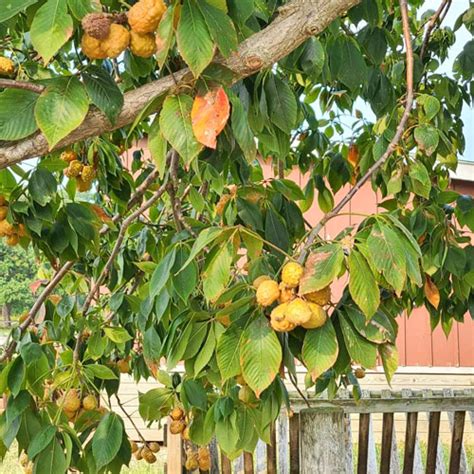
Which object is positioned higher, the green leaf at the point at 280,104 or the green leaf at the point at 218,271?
the green leaf at the point at 280,104

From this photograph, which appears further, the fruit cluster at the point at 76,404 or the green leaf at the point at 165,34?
the fruit cluster at the point at 76,404

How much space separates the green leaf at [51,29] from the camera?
65 centimetres

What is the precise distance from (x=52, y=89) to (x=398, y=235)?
433 mm

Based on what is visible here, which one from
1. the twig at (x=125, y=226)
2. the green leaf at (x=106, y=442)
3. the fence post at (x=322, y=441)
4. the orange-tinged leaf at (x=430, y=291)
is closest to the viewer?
the green leaf at (x=106, y=442)

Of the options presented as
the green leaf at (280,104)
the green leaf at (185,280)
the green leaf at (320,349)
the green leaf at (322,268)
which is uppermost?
the green leaf at (280,104)

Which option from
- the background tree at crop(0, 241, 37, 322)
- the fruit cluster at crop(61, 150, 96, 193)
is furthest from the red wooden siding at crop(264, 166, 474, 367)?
the background tree at crop(0, 241, 37, 322)

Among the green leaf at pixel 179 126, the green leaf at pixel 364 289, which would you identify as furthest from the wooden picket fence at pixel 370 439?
the green leaf at pixel 179 126

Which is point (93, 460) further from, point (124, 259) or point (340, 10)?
point (340, 10)

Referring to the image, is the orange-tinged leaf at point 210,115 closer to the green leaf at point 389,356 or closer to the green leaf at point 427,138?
the green leaf at point 389,356

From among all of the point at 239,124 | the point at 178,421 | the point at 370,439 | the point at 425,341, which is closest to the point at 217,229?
the point at 239,124

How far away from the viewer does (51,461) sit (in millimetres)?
1104

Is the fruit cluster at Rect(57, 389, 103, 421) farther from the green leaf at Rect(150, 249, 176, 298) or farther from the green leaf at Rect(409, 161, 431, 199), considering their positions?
the green leaf at Rect(409, 161, 431, 199)

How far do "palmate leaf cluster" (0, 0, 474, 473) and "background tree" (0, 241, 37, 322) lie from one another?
8946 millimetres

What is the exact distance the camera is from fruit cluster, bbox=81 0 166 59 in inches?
26.5
